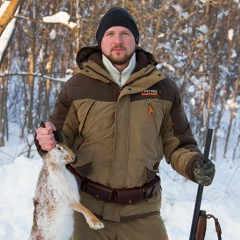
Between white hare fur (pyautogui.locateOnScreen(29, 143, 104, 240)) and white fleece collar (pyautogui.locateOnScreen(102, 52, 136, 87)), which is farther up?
white fleece collar (pyautogui.locateOnScreen(102, 52, 136, 87))

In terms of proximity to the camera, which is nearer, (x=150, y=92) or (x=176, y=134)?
(x=150, y=92)

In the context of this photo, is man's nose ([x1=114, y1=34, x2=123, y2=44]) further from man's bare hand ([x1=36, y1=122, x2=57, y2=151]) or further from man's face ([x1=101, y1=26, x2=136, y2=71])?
man's bare hand ([x1=36, y1=122, x2=57, y2=151])

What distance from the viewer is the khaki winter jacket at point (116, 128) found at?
86.7 inches

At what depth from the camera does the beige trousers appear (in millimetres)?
2236

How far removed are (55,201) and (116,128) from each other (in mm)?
610

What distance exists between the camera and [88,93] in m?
2.25

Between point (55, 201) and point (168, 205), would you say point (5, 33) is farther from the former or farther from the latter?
point (55, 201)

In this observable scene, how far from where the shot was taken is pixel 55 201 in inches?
70.9

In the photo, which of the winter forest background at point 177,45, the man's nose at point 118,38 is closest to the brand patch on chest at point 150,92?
the man's nose at point 118,38

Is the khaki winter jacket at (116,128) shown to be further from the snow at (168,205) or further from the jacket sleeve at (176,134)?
the snow at (168,205)

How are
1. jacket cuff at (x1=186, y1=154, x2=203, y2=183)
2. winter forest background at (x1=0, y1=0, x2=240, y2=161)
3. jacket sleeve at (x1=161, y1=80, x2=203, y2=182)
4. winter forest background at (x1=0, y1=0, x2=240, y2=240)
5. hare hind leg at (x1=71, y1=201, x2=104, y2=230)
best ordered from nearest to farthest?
hare hind leg at (x1=71, y1=201, x2=104, y2=230) < jacket cuff at (x1=186, y1=154, x2=203, y2=183) < jacket sleeve at (x1=161, y1=80, x2=203, y2=182) < winter forest background at (x1=0, y1=0, x2=240, y2=240) < winter forest background at (x1=0, y1=0, x2=240, y2=161)

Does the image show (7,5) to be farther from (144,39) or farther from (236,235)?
(236,235)

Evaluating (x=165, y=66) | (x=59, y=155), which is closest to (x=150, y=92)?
(x=59, y=155)

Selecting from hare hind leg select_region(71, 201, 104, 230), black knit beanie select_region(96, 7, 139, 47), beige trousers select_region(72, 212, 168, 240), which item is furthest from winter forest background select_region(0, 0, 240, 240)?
black knit beanie select_region(96, 7, 139, 47)
